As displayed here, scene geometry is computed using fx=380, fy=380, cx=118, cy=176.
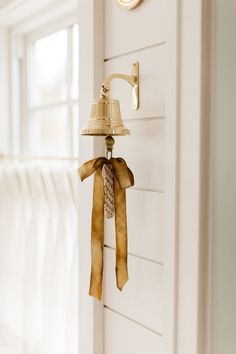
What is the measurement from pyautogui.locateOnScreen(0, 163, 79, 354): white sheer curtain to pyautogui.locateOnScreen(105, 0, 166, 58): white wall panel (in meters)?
0.42

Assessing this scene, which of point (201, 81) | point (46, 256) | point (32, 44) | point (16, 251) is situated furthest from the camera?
point (32, 44)

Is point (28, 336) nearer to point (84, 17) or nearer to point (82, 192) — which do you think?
point (82, 192)

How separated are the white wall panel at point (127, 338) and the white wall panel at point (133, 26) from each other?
0.67 m

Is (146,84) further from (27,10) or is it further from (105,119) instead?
(27,10)

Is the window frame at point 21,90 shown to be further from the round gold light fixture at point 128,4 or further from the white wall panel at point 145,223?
the white wall panel at point 145,223

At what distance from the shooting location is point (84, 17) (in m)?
0.99

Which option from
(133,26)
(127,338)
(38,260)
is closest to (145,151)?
(133,26)

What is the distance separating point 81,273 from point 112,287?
0.34ft

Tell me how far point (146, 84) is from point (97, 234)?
36cm

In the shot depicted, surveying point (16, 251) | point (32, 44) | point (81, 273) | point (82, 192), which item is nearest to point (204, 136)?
point (82, 192)

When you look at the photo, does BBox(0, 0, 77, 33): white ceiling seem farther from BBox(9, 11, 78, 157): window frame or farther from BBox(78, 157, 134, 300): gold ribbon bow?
BBox(78, 157, 134, 300): gold ribbon bow

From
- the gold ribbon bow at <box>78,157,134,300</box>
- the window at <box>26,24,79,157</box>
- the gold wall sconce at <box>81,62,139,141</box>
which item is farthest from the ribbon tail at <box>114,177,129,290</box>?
the window at <box>26,24,79,157</box>

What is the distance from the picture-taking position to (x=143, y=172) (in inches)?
35.6

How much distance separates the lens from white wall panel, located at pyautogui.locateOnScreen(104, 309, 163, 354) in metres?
0.89
